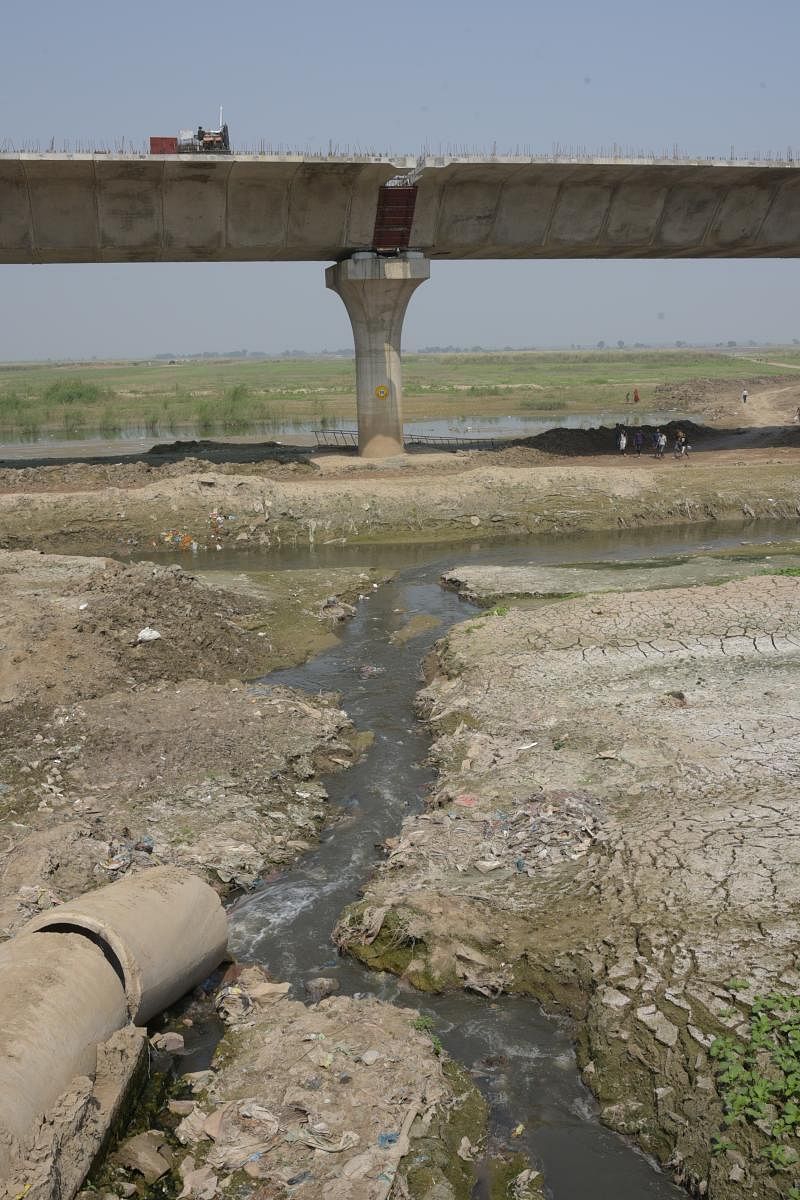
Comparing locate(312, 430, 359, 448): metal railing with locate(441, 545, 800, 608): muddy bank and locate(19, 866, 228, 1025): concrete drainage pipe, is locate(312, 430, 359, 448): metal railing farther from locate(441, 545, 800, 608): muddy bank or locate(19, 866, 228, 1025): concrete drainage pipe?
locate(19, 866, 228, 1025): concrete drainage pipe

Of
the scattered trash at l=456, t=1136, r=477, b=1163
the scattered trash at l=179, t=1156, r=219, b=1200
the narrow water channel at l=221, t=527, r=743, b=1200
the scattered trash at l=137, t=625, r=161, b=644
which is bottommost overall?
the narrow water channel at l=221, t=527, r=743, b=1200

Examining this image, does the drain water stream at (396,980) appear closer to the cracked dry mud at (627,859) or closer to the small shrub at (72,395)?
the cracked dry mud at (627,859)

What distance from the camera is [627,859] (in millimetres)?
9531

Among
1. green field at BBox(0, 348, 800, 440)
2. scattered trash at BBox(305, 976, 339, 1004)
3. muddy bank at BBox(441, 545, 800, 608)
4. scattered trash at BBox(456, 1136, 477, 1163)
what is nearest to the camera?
scattered trash at BBox(456, 1136, 477, 1163)

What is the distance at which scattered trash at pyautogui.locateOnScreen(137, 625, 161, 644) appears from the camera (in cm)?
1599

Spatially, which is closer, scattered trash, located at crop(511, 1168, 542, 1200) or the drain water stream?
scattered trash, located at crop(511, 1168, 542, 1200)

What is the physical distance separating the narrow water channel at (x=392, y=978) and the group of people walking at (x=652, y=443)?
21118 millimetres

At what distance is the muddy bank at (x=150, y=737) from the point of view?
1026cm

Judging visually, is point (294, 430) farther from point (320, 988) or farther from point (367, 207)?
point (320, 988)

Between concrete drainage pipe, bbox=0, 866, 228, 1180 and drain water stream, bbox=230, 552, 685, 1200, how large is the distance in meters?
1.04

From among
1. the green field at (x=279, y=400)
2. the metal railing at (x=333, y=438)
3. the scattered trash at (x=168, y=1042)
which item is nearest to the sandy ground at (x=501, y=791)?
the scattered trash at (x=168, y=1042)

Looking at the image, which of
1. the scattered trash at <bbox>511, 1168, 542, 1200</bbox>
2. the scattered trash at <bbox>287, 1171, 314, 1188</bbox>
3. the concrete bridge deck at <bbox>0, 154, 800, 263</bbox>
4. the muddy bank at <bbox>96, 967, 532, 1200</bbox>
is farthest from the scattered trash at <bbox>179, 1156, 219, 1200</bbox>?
the concrete bridge deck at <bbox>0, 154, 800, 263</bbox>

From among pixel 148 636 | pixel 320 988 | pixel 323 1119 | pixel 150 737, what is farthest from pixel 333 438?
pixel 323 1119

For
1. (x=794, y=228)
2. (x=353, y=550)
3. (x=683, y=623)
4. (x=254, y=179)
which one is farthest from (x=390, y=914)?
(x=794, y=228)
